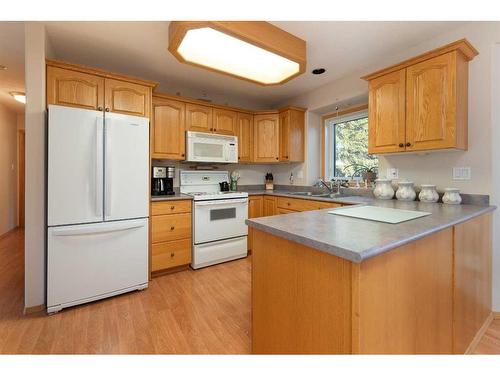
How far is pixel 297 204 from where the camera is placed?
304 cm

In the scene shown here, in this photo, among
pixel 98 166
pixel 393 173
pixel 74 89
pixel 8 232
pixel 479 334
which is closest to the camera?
pixel 479 334

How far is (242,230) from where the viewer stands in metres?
3.19

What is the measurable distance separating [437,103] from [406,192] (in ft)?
2.58

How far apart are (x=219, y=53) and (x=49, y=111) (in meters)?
1.41

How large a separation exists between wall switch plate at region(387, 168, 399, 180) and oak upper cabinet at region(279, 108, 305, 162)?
136cm

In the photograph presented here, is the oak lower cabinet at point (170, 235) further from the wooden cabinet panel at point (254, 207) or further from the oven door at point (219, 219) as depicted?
the wooden cabinet panel at point (254, 207)

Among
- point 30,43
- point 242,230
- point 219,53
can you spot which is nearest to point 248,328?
point 242,230

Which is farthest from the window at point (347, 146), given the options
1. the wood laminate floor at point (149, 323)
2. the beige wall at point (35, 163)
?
the beige wall at point (35, 163)

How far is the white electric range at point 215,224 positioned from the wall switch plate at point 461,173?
7.08 ft

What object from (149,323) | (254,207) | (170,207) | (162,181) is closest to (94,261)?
(149,323)

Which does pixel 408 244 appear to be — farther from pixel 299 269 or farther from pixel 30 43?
pixel 30 43

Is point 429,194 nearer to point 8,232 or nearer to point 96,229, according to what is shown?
point 96,229

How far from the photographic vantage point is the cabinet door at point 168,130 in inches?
113

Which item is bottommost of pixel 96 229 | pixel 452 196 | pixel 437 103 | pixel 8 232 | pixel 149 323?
pixel 149 323
